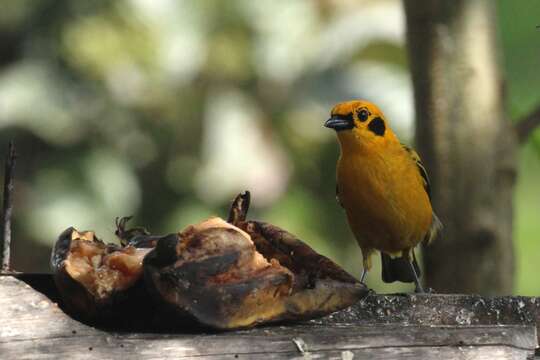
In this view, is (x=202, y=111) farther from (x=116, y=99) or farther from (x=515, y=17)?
(x=515, y=17)

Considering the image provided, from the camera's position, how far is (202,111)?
1166cm

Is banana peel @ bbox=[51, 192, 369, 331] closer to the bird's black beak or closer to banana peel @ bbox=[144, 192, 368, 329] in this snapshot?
banana peel @ bbox=[144, 192, 368, 329]

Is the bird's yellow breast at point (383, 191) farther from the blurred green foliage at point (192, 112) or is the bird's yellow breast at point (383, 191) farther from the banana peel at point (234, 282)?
the blurred green foliage at point (192, 112)

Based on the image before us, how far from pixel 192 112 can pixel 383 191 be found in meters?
6.29

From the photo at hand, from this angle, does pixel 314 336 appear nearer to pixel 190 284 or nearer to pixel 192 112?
pixel 190 284

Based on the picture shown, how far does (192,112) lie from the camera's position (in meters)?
11.6

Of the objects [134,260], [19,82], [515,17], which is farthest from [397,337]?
[19,82]

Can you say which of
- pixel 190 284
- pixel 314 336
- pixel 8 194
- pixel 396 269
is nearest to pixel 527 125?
pixel 396 269

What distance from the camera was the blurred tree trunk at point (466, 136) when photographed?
4805 millimetres

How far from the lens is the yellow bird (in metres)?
5.38

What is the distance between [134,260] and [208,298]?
0.22 meters

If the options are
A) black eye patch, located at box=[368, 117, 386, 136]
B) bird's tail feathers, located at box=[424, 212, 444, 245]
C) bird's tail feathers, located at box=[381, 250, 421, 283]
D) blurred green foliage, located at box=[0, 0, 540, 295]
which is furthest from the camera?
blurred green foliage, located at box=[0, 0, 540, 295]

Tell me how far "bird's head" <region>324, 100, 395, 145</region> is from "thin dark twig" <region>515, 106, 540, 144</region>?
695 millimetres

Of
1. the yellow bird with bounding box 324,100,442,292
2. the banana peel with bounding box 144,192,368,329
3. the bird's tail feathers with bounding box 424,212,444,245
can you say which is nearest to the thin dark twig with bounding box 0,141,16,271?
the banana peel with bounding box 144,192,368,329
